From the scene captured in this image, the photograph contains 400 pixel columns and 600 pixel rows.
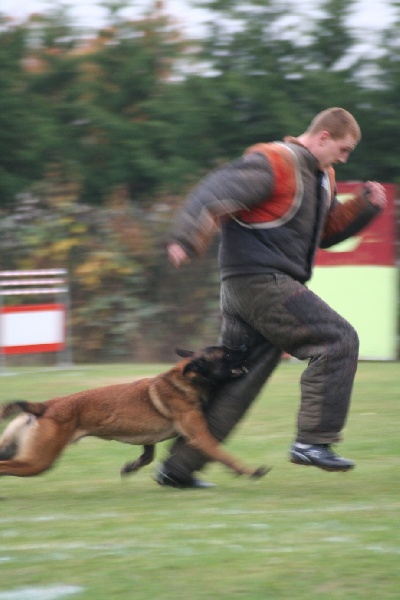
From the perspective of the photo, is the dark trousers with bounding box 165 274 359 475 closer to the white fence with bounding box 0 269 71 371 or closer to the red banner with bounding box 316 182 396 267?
the red banner with bounding box 316 182 396 267

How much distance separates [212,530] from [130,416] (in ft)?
4.32

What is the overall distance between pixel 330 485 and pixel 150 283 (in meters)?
9.45

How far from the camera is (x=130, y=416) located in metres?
5.78

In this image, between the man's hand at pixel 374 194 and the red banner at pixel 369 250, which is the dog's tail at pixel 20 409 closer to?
the man's hand at pixel 374 194

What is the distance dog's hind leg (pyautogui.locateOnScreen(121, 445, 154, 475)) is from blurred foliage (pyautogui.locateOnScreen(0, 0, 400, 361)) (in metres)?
8.61

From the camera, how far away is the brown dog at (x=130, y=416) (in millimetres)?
5652

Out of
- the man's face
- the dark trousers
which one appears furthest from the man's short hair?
the dark trousers

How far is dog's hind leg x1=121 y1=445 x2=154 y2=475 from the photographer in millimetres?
6105

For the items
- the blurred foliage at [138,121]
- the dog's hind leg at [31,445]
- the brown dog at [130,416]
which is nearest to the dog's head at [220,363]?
the brown dog at [130,416]

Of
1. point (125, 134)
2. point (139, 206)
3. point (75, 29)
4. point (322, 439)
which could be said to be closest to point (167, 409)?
point (322, 439)

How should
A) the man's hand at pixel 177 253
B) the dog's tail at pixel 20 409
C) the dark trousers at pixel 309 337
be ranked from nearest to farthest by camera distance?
the man's hand at pixel 177 253 → the dark trousers at pixel 309 337 → the dog's tail at pixel 20 409

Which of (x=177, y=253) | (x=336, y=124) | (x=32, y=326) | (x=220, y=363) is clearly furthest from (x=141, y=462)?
(x=32, y=326)

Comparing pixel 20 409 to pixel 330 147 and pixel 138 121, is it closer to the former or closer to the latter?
pixel 330 147

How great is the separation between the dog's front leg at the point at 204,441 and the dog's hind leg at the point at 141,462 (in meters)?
0.43
